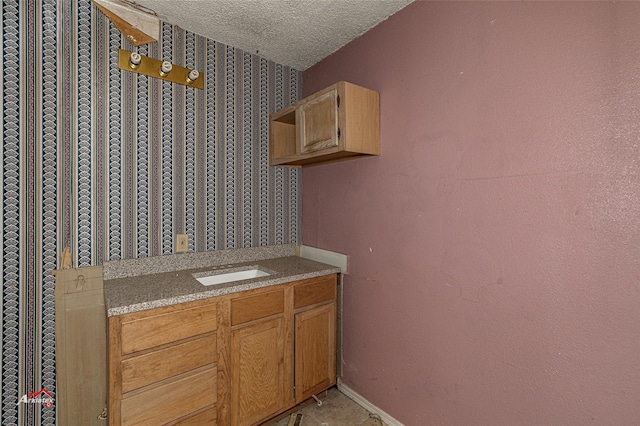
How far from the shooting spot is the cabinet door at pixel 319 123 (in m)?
1.80

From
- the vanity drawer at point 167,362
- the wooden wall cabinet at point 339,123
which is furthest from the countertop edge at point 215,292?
the wooden wall cabinet at point 339,123

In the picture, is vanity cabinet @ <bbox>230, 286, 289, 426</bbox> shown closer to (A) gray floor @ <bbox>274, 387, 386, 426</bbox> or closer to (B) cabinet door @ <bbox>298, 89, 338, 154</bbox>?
(A) gray floor @ <bbox>274, 387, 386, 426</bbox>

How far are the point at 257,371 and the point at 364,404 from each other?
31.7 inches

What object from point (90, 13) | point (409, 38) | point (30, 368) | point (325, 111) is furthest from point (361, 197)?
point (30, 368)

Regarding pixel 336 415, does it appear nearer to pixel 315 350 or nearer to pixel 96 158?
pixel 315 350

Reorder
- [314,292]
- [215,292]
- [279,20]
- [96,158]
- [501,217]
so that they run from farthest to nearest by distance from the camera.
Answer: [314,292], [279,20], [96,158], [215,292], [501,217]

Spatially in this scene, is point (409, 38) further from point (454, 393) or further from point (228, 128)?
point (454, 393)

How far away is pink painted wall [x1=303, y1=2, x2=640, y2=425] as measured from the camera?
107 cm

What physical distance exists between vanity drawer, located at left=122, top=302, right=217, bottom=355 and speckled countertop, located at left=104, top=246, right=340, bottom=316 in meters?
0.04

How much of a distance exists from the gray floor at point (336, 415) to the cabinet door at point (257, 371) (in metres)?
0.21

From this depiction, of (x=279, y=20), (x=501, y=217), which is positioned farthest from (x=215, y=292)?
(x=279, y=20)

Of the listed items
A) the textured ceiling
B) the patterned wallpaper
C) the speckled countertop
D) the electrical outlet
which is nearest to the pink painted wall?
the textured ceiling

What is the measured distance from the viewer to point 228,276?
6.97 feet

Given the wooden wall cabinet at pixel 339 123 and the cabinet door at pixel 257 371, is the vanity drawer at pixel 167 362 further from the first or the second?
the wooden wall cabinet at pixel 339 123
